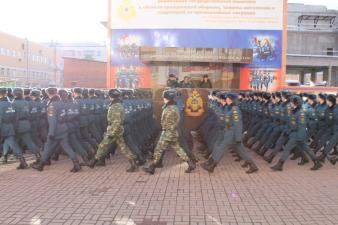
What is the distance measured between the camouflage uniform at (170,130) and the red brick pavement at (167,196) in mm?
464

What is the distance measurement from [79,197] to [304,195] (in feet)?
12.3

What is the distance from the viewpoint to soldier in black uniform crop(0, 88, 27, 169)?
8094 mm

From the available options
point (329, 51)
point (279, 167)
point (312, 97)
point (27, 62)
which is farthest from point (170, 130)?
point (27, 62)

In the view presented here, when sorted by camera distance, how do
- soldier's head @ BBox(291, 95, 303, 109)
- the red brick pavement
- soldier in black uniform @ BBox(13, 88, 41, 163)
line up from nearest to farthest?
the red brick pavement < soldier's head @ BBox(291, 95, 303, 109) < soldier in black uniform @ BBox(13, 88, 41, 163)

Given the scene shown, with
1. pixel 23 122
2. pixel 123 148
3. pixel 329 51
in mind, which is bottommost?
pixel 123 148

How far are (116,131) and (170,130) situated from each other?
1.16 meters

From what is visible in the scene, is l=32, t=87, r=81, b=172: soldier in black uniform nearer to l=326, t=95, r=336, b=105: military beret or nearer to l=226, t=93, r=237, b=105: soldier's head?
l=226, t=93, r=237, b=105: soldier's head

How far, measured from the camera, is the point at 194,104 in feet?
42.5

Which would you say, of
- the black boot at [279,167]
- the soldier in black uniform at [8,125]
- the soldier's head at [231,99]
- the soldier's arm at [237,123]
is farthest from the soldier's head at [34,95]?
the black boot at [279,167]

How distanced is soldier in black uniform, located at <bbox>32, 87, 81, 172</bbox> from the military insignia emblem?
5.57 metres

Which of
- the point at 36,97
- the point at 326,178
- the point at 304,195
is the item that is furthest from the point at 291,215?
the point at 36,97

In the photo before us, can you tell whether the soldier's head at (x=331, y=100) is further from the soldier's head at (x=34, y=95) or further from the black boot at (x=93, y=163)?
the soldier's head at (x=34, y=95)

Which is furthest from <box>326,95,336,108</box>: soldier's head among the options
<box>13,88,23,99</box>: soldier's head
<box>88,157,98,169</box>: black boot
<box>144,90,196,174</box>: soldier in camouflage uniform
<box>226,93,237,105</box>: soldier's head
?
<box>13,88,23,99</box>: soldier's head

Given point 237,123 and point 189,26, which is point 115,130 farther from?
point 189,26
